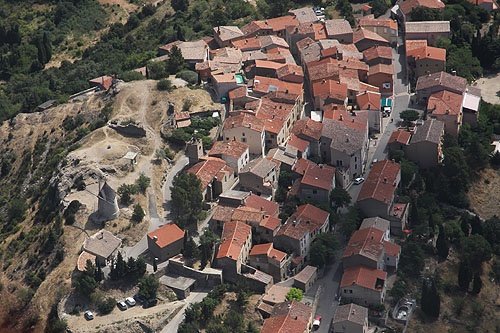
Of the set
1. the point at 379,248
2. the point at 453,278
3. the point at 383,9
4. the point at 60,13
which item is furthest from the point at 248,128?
the point at 60,13

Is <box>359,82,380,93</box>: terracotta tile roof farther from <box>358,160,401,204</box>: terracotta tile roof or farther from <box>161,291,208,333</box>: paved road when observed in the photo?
<box>161,291,208,333</box>: paved road

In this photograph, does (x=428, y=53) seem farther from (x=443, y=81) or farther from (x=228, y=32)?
(x=228, y=32)

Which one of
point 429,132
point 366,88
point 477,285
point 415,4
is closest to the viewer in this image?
point 477,285

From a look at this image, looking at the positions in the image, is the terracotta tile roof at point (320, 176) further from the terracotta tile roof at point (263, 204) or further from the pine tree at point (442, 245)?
the pine tree at point (442, 245)

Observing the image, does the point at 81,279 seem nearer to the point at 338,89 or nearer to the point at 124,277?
the point at 124,277

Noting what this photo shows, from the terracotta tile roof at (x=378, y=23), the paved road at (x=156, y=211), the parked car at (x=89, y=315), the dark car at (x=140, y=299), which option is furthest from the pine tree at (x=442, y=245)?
the terracotta tile roof at (x=378, y=23)

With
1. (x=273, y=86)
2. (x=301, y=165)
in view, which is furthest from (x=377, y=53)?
(x=301, y=165)

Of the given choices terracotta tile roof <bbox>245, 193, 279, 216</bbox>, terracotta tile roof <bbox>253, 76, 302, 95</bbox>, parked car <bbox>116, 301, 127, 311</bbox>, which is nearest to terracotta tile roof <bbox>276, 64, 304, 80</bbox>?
terracotta tile roof <bbox>253, 76, 302, 95</bbox>
